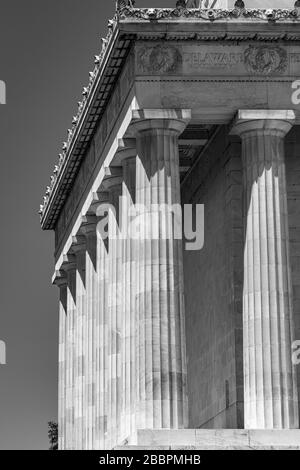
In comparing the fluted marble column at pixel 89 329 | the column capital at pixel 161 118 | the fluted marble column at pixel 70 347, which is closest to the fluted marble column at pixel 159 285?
the column capital at pixel 161 118

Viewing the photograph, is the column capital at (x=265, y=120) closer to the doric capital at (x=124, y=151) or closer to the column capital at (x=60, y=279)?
the doric capital at (x=124, y=151)

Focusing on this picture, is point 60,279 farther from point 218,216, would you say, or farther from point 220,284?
point 220,284

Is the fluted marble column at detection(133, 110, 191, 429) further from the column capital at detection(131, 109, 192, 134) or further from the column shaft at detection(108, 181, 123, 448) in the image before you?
the column shaft at detection(108, 181, 123, 448)

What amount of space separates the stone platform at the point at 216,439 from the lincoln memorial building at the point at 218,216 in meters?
0.09

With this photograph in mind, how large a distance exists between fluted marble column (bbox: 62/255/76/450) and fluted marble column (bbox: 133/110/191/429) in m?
36.2

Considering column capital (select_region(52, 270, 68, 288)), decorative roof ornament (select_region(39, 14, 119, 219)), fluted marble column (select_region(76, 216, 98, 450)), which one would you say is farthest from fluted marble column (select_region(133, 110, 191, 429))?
column capital (select_region(52, 270, 68, 288))

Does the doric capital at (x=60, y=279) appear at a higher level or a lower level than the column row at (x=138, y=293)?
higher

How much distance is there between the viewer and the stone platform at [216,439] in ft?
302

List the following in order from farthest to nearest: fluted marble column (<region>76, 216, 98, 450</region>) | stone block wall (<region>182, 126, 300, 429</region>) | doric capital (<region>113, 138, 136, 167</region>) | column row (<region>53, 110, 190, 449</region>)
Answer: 1. fluted marble column (<region>76, 216, 98, 450</region>)
2. stone block wall (<region>182, 126, 300, 429</region>)
3. doric capital (<region>113, 138, 136, 167</region>)
4. column row (<region>53, 110, 190, 449</region>)

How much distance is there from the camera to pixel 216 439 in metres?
92.7

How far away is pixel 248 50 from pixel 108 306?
2276 cm

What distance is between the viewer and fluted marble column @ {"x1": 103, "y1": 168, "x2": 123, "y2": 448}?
4373 inches
